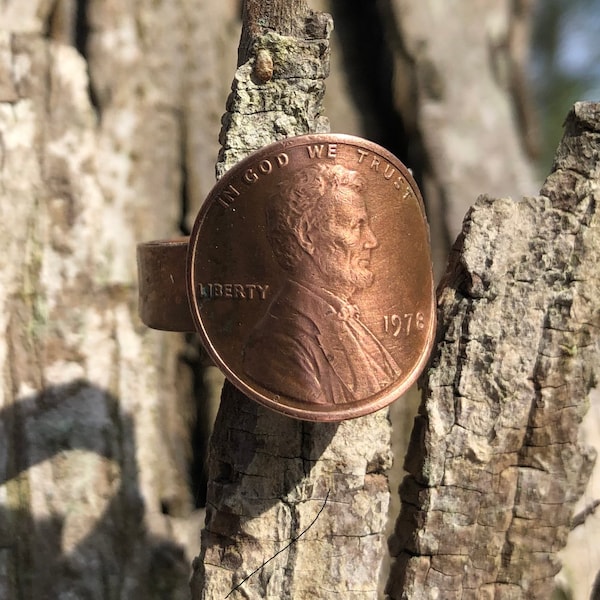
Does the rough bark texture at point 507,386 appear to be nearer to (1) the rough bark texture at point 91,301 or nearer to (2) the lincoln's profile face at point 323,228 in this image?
(2) the lincoln's profile face at point 323,228

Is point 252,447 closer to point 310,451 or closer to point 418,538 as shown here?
point 310,451

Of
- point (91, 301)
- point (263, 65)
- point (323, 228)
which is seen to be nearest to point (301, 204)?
point (323, 228)

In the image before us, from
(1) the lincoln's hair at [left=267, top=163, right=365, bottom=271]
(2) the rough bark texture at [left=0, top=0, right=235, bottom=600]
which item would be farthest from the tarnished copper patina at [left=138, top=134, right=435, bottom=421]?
(2) the rough bark texture at [left=0, top=0, right=235, bottom=600]

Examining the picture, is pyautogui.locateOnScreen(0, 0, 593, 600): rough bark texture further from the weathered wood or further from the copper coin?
the copper coin

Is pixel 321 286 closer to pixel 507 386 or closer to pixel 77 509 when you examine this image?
pixel 507 386

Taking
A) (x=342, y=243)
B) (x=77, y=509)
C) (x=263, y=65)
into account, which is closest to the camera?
(x=342, y=243)

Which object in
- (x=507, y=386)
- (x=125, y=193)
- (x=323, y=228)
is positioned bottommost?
(x=507, y=386)

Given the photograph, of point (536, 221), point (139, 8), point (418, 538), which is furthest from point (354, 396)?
point (139, 8)
